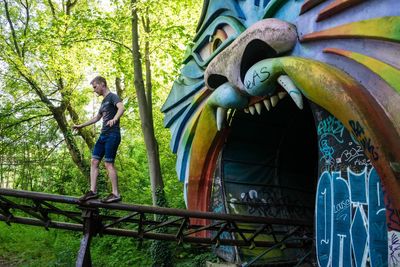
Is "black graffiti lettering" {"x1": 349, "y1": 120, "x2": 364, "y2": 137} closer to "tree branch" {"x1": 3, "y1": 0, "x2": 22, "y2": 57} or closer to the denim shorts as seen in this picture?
the denim shorts

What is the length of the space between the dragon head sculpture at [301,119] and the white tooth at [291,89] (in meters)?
0.01

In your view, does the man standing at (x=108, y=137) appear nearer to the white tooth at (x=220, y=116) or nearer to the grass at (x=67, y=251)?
the white tooth at (x=220, y=116)

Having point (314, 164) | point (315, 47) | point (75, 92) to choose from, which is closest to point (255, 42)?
point (315, 47)

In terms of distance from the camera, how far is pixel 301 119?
8383mm

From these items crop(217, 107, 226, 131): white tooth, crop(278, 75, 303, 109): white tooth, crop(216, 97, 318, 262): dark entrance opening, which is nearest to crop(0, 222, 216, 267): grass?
crop(216, 97, 318, 262): dark entrance opening

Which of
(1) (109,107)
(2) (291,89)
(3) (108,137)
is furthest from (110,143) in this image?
(2) (291,89)

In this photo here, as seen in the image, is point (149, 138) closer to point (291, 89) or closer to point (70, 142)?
point (70, 142)

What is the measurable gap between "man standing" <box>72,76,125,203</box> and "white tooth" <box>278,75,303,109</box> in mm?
1988

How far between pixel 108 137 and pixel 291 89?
2.30 metres

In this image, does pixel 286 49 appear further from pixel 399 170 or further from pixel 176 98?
pixel 176 98

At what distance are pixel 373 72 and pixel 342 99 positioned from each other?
394 millimetres

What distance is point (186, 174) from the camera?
8336 millimetres

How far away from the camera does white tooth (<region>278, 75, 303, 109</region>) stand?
5219 millimetres

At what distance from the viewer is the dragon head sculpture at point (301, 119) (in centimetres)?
419
